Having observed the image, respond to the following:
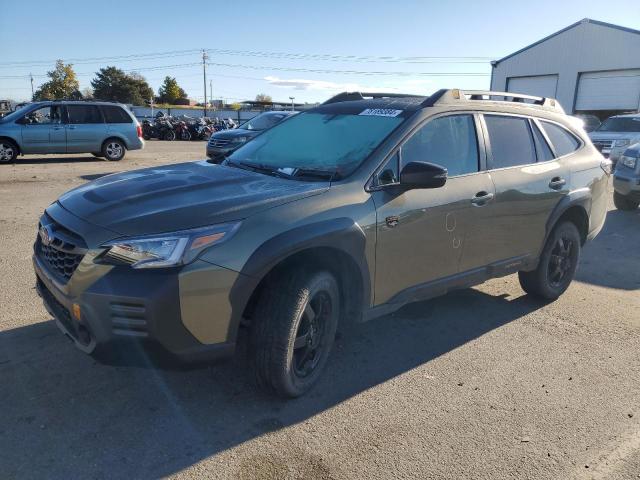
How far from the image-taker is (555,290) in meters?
5.09

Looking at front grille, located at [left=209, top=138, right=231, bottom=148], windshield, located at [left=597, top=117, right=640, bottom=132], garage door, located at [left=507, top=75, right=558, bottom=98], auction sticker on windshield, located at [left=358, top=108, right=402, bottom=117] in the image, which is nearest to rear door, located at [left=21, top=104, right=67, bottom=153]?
front grille, located at [left=209, top=138, right=231, bottom=148]

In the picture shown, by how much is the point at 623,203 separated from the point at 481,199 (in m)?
7.91

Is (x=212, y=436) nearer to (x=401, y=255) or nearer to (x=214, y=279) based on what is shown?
(x=214, y=279)

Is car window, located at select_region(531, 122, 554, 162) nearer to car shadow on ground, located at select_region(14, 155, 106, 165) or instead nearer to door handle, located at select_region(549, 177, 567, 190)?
door handle, located at select_region(549, 177, 567, 190)

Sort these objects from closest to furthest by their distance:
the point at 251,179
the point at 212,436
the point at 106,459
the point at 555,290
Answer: the point at 106,459 → the point at 212,436 → the point at 251,179 → the point at 555,290

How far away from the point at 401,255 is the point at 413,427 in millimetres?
1079

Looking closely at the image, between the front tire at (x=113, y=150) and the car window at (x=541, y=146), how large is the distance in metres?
14.1

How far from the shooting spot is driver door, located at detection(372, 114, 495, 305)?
11.1 feet

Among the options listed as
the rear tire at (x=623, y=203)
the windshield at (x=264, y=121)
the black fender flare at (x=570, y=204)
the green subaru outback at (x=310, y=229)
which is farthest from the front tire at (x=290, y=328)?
the windshield at (x=264, y=121)

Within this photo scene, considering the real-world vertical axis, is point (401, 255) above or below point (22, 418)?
above

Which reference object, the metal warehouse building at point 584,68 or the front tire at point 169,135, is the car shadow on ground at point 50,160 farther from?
the metal warehouse building at point 584,68

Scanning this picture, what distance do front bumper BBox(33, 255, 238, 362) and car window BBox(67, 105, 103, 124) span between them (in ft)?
47.1

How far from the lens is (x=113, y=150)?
52.9 ft

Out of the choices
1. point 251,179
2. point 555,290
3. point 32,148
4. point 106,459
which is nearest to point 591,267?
point 555,290
